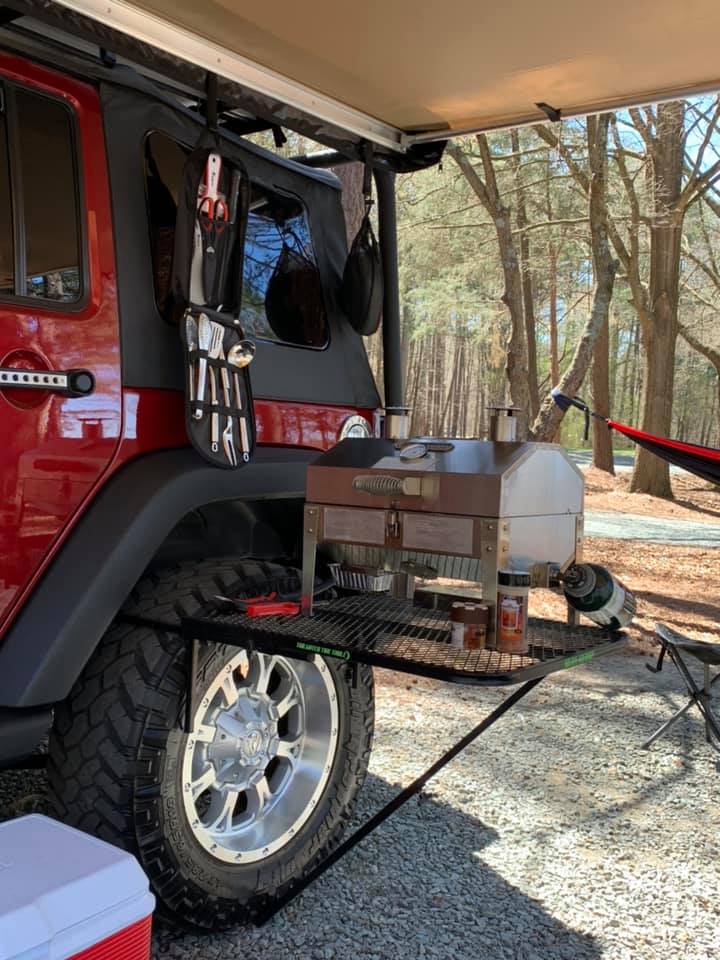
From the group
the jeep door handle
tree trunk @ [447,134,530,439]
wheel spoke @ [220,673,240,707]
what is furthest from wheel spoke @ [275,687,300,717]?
tree trunk @ [447,134,530,439]

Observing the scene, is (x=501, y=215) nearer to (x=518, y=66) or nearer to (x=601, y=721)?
(x=601, y=721)

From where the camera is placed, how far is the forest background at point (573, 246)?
30.6 ft

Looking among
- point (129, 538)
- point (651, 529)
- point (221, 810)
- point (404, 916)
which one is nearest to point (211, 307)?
point (129, 538)

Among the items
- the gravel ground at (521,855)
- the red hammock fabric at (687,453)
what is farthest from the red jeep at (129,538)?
the red hammock fabric at (687,453)

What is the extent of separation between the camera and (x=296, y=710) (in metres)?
2.56

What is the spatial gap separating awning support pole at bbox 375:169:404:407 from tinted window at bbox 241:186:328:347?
409 millimetres

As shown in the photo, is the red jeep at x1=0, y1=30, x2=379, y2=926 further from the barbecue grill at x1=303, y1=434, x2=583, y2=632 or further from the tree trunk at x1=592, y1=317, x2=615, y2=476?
the tree trunk at x1=592, y1=317, x2=615, y2=476

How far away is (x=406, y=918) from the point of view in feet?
8.16

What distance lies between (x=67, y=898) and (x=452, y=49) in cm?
225

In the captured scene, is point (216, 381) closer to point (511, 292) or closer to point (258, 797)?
point (258, 797)

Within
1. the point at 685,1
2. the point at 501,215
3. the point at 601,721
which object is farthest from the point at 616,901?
the point at 501,215

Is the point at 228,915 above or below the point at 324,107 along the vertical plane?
below

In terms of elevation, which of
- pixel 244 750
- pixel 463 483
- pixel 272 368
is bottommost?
pixel 244 750

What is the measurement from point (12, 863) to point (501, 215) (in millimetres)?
8914
